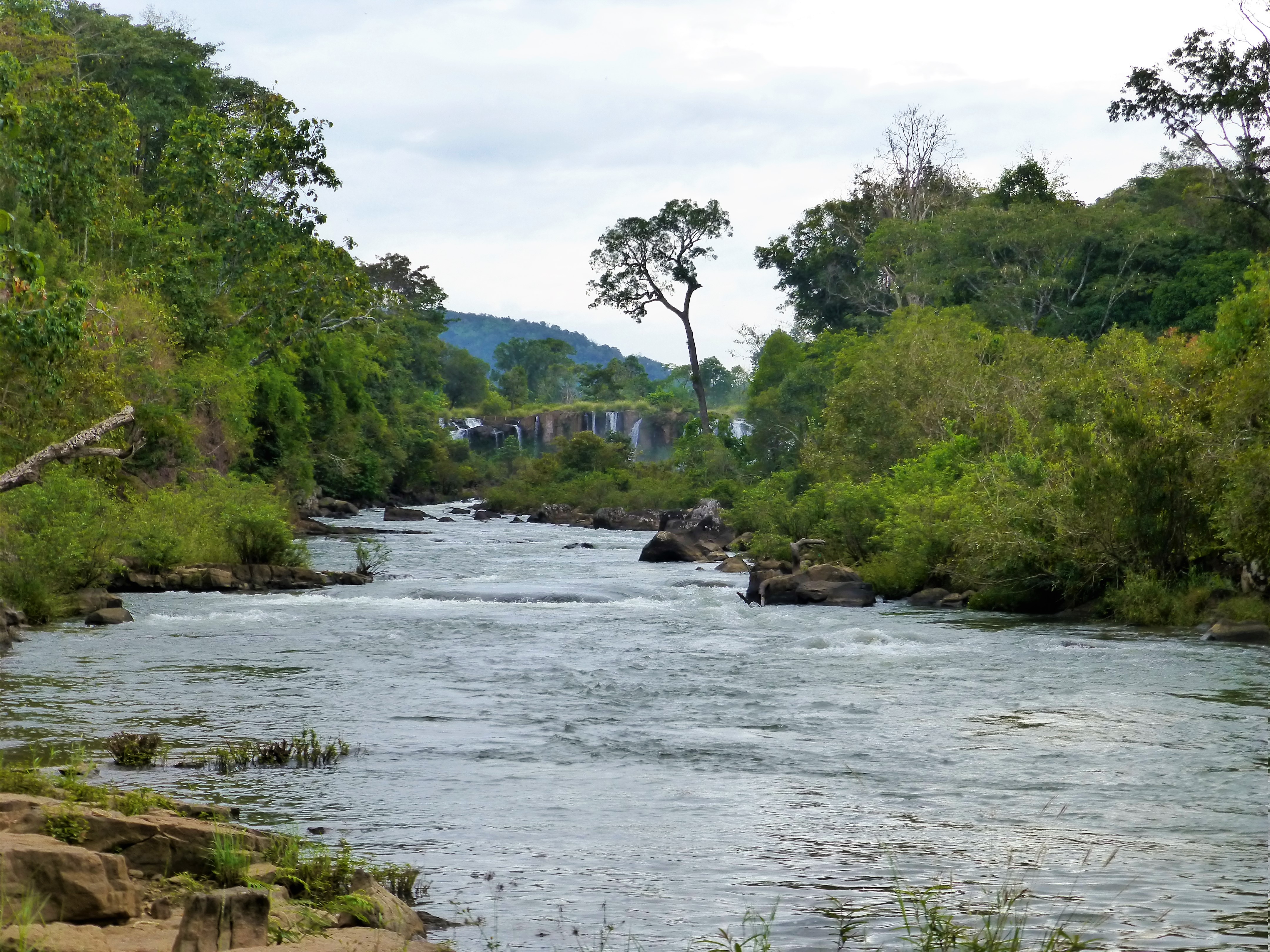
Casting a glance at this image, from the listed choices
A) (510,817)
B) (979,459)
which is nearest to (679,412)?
(979,459)

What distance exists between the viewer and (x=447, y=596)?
88.7 ft

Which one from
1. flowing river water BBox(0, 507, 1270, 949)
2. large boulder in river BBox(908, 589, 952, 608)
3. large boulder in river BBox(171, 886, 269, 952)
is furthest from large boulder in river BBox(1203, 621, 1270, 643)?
large boulder in river BBox(171, 886, 269, 952)

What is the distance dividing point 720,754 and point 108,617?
41.9ft

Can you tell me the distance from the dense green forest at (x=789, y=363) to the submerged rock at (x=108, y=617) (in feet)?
2.11

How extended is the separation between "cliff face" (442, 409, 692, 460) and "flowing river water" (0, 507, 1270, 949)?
73.2 m

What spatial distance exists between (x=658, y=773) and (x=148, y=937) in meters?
5.75

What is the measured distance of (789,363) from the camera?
62469 millimetres

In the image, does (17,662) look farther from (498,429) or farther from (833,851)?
(498,429)

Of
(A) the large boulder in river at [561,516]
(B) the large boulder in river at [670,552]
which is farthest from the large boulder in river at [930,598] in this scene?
(A) the large boulder in river at [561,516]

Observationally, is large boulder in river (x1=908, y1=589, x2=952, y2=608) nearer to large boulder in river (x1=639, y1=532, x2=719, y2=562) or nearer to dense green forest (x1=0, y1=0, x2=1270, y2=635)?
dense green forest (x1=0, y1=0, x2=1270, y2=635)

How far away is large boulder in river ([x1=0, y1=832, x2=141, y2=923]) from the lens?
5.51 metres

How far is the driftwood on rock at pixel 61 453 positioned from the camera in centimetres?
1289

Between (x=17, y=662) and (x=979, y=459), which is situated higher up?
(x=979, y=459)

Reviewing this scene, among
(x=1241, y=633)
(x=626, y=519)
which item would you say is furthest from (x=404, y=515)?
(x=1241, y=633)
